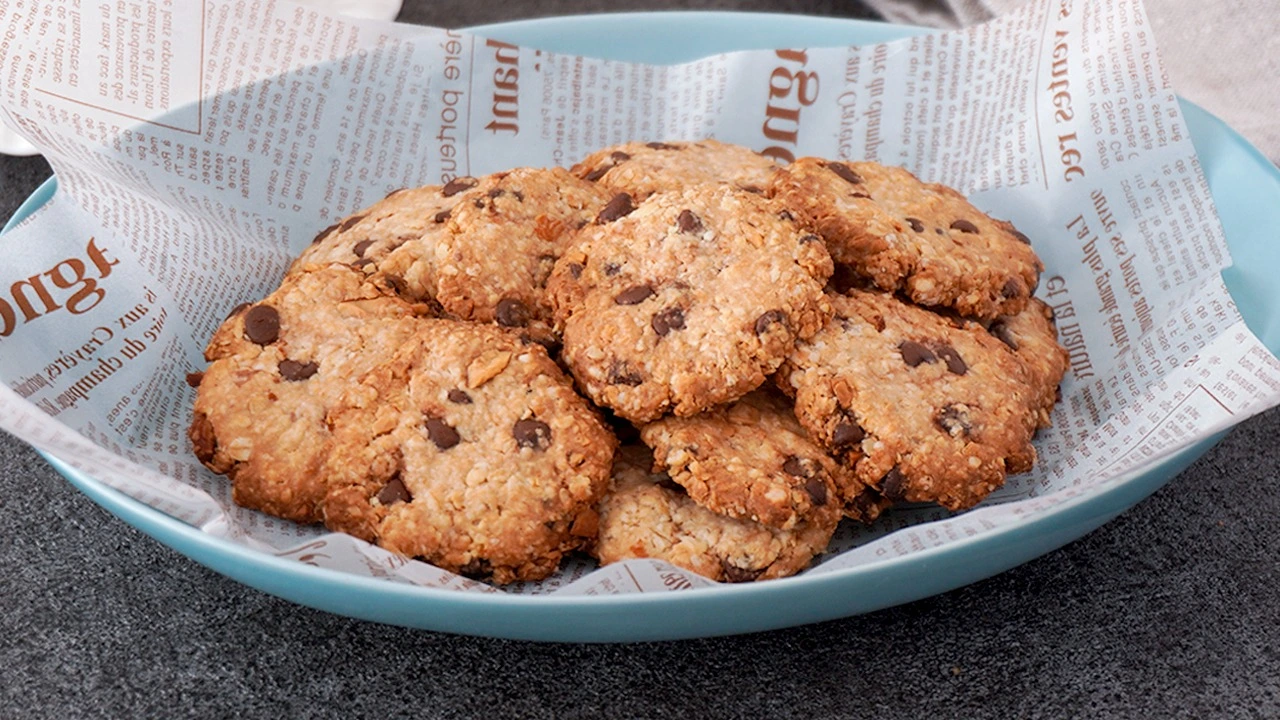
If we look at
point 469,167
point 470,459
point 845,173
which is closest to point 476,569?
point 470,459

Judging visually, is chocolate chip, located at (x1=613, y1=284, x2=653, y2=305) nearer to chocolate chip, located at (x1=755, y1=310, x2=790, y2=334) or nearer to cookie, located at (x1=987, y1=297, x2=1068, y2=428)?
chocolate chip, located at (x1=755, y1=310, x2=790, y2=334)

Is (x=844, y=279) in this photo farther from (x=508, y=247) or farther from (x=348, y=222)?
(x=348, y=222)

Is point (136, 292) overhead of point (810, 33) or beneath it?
beneath

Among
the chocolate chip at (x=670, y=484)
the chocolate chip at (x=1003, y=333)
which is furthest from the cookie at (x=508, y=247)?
the chocolate chip at (x=1003, y=333)

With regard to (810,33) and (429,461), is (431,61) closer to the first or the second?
(810,33)

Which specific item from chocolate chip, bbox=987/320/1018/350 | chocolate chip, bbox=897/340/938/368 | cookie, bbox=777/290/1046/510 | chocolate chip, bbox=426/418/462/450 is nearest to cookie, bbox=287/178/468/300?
chocolate chip, bbox=426/418/462/450

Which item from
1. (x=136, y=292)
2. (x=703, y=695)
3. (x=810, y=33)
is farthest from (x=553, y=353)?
(x=810, y=33)

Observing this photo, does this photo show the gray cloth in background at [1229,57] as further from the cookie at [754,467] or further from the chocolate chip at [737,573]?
the chocolate chip at [737,573]

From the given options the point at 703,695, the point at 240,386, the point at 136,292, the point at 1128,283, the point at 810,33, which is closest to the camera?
the point at 703,695
